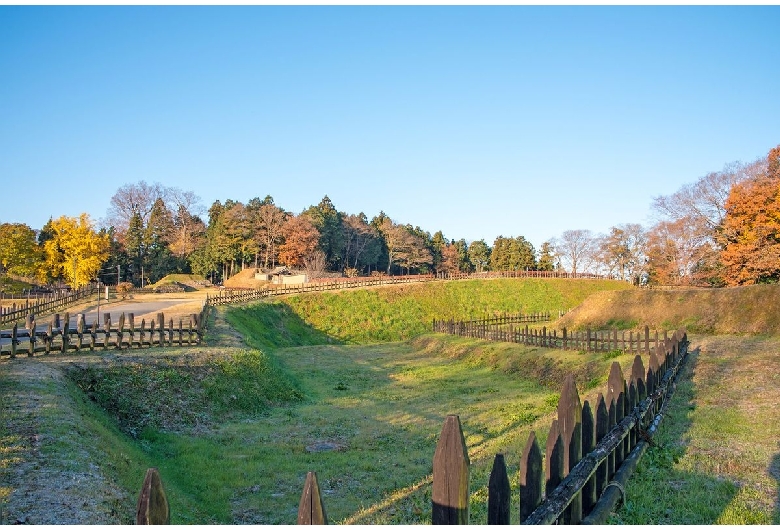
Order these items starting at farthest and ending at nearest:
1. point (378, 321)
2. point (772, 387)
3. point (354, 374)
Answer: point (378, 321), point (354, 374), point (772, 387)

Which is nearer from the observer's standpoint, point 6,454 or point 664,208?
point 6,454

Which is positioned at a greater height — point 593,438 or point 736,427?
point 593,438

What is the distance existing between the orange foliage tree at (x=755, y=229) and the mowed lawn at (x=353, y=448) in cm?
2269

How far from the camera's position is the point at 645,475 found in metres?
6.81

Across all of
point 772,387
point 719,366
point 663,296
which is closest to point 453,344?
point 663,296

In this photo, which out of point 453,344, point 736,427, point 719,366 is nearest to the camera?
point 736,427

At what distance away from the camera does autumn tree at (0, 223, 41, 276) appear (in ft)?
164

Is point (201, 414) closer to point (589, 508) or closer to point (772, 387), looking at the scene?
point (589, 508)

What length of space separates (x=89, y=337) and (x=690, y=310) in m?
29.8

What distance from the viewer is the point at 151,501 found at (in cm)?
227

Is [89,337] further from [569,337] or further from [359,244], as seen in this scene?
[359,244]

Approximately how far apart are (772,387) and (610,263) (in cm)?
8544

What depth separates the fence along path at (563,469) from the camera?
2.73 metres

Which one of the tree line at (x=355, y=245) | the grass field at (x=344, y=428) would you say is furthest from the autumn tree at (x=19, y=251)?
the grass field at (x=344, y=428)
